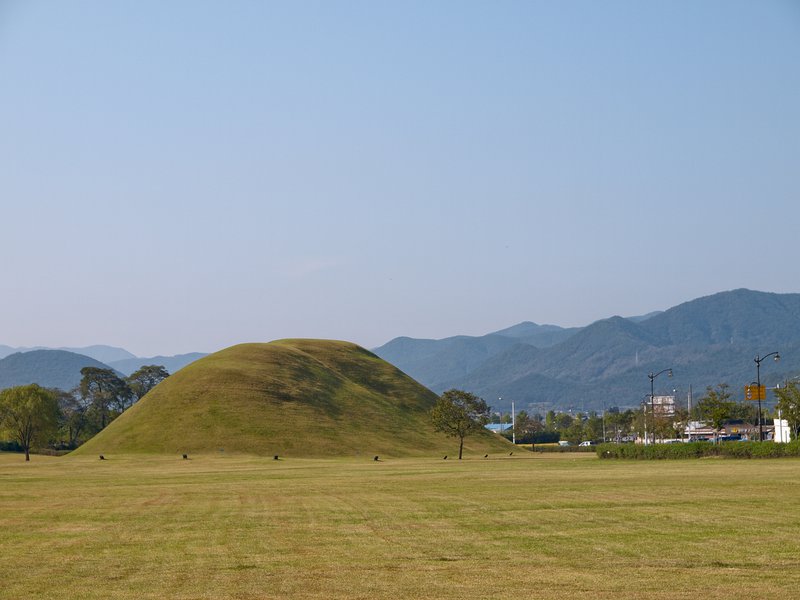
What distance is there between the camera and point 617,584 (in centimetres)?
2047

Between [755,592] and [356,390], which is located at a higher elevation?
[356,390]

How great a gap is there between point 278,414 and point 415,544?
403 ft

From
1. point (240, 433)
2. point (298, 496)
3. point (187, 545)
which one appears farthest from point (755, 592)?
point (240, 433)

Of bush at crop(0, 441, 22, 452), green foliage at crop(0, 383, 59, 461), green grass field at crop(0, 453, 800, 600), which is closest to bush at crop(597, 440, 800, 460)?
green grass field at crop(0, 453, 800, 600)

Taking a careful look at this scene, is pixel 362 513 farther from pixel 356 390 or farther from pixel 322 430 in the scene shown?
pixel 356 390

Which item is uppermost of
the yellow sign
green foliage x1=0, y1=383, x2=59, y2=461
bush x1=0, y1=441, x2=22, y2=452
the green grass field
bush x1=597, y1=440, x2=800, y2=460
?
the yellow sign

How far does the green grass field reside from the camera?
67.8 feet

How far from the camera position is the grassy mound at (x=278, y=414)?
135000 millimetres

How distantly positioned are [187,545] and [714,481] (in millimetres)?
33852

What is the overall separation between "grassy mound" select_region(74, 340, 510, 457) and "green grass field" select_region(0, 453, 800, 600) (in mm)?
85921

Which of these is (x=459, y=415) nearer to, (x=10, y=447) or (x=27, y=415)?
(x=27, y=415)

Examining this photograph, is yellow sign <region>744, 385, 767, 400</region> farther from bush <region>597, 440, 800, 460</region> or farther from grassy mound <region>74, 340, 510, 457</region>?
grassy mound <region>74, 340, 510, 457</region>

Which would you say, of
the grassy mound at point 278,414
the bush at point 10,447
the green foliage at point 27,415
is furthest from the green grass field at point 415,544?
the bush at point 10,447

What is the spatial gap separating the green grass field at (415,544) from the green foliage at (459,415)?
81.8m
